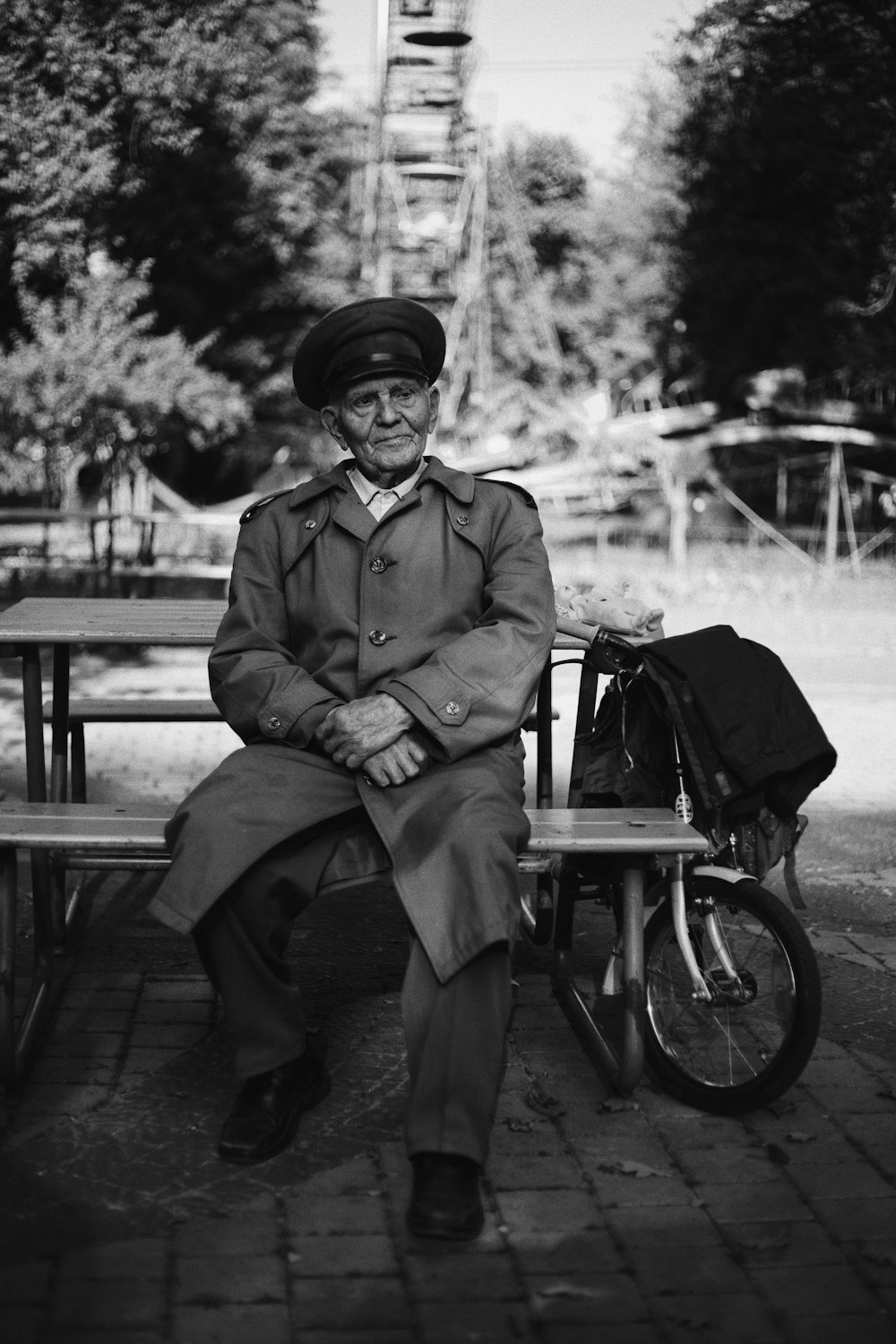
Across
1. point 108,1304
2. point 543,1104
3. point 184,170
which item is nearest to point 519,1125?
point 543,1104

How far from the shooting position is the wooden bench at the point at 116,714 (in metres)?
4.82

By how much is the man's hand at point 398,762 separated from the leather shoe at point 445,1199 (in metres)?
0.84

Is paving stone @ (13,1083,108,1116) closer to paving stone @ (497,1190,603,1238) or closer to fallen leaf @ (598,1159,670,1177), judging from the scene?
paving stone @ (497,1190,603,1238)

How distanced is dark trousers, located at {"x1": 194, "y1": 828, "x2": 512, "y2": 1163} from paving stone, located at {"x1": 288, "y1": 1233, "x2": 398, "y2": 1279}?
20 centimetres

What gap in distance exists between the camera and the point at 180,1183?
10.1ft

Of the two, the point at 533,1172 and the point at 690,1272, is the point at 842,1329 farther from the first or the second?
the point at 533,1172

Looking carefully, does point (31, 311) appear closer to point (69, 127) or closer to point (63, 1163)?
point (69, 127)

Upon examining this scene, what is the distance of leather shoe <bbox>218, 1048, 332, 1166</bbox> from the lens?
317 centimetres

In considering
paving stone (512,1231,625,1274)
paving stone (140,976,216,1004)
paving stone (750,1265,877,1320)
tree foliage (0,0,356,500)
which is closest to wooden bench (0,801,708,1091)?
paving stone (140,976,216,1004)

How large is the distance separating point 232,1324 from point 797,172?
60.4ft

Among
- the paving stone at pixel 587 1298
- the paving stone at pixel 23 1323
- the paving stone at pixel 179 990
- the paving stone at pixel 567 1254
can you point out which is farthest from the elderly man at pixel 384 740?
the paving stone at pixel 179 990

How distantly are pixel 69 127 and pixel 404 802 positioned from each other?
52.3ft

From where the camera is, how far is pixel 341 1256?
279 centimetres

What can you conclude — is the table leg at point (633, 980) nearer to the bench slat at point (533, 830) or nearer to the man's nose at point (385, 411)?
the bench slat at point (533, 830)
